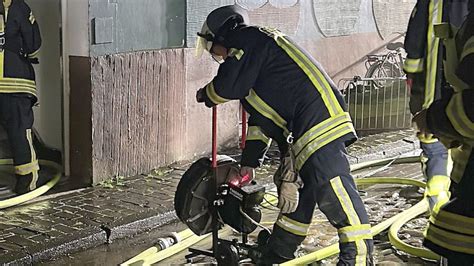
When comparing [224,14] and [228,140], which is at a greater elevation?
[224,14]

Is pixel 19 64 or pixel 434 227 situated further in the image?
pixel 19 64

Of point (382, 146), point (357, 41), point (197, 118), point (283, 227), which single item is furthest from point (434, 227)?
point (357, 41)

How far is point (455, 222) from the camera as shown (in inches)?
143

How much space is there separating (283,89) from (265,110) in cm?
20

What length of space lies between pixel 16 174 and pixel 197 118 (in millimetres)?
2294

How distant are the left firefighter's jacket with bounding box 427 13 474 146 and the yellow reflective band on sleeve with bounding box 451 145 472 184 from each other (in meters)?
0.07

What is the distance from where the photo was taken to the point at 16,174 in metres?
7.61

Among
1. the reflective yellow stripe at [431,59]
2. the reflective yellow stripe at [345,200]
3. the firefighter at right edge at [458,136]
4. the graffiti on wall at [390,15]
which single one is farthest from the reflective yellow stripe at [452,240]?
the graffiti on wall at [390,15]

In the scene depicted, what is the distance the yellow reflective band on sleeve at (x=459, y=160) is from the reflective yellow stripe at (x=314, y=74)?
56.5 inches

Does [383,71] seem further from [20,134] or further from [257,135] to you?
[257,135]

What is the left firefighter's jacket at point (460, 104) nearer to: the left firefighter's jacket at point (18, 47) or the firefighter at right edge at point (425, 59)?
the firefighter at right edge at point (425, 59)

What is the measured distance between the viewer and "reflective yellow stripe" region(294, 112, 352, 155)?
508 cm

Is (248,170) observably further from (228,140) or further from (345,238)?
(228,140)

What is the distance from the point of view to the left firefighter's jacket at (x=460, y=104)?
11.4ft
